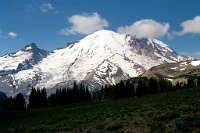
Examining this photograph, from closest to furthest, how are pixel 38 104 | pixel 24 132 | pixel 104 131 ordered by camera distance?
pixel 104 131, pixel 24 132, pixel 38 104

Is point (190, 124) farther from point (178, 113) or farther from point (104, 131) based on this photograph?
point (104, 131)

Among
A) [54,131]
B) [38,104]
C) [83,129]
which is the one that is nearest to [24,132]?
[54,131]

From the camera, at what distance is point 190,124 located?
23922mm

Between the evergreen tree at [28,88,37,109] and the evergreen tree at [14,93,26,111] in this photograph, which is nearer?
the evergreen tree at [14,93,26,111]

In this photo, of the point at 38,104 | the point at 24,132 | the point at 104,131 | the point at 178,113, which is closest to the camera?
the point at 104,131

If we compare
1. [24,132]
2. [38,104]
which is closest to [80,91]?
[38,104]

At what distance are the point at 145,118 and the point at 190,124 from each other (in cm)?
690

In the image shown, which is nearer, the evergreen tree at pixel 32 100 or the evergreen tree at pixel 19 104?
the evergreen tree at pixel 19 104

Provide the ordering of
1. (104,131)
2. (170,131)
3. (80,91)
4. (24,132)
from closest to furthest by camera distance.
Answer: (170,131), (104,131), (24,132), (80,91)

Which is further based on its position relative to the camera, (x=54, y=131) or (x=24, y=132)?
(x=24, y=132)

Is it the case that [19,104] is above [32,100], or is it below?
below

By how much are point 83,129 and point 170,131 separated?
393 inches

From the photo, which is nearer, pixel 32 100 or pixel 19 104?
pixel 19 104

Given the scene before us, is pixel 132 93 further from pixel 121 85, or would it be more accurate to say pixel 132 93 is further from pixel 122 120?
pixel 122 120
